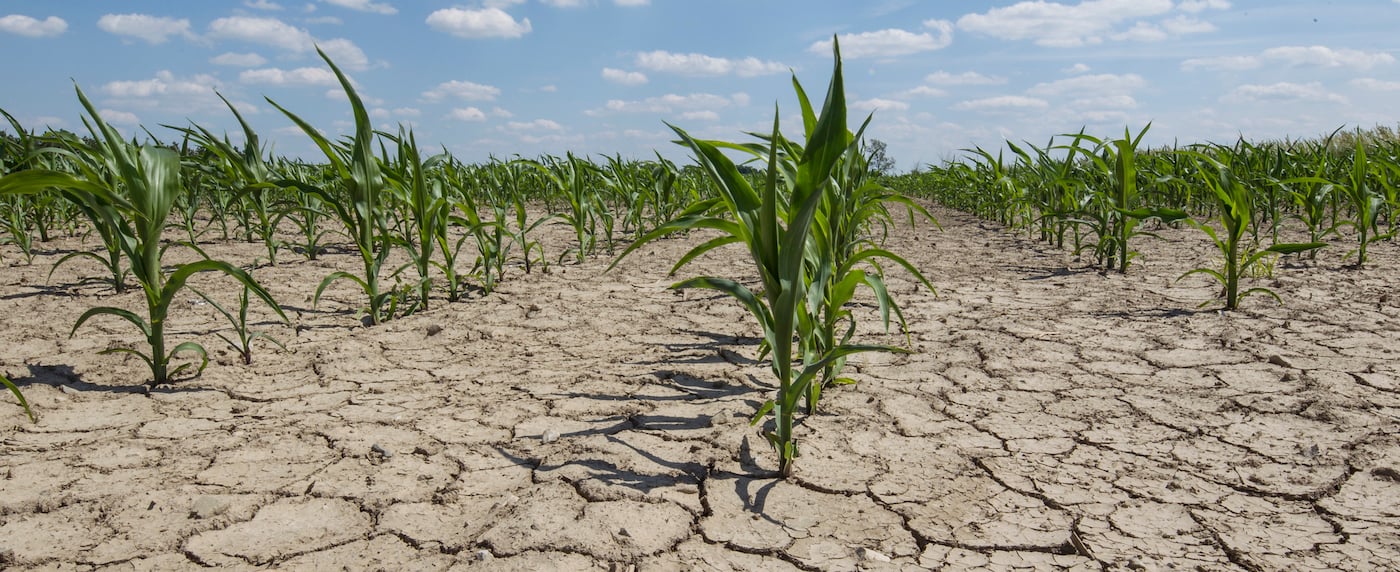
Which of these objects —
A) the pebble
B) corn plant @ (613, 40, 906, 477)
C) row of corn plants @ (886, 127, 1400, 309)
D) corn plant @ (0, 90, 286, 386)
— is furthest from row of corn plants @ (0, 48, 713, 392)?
row of corn plants @ (886, 127, 1400, 309)

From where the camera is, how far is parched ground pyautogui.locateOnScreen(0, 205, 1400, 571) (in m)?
1.28

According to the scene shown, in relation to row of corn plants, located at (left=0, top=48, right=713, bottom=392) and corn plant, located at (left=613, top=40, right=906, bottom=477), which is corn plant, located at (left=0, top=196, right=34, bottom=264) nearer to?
row of corn plants, located at (left=0, top=48, right=713, bottom=392)

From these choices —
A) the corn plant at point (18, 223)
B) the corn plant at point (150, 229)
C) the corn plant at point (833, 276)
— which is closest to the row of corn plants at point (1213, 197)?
the corn plant at point (833, 276)

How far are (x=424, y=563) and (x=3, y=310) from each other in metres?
2.51

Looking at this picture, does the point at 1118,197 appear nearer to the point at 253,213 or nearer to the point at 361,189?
the point at 361,189

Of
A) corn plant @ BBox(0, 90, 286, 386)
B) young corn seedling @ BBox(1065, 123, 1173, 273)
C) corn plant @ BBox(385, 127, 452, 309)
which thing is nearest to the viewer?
corn plant @ BBox(0, 90, 286, 386)

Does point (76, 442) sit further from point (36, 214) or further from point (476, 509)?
point (36, 214)

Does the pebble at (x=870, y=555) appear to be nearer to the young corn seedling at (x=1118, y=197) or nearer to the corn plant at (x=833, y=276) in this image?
the corn plant at (x=833, y=276)

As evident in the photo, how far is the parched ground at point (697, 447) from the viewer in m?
1.28

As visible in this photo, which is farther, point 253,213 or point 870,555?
point 253,213

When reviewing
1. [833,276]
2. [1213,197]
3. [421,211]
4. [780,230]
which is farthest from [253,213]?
[1213,197]

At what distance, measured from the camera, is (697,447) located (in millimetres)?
1654

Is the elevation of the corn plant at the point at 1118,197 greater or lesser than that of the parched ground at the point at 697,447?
greater

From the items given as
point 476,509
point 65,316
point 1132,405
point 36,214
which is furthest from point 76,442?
point 36,214
